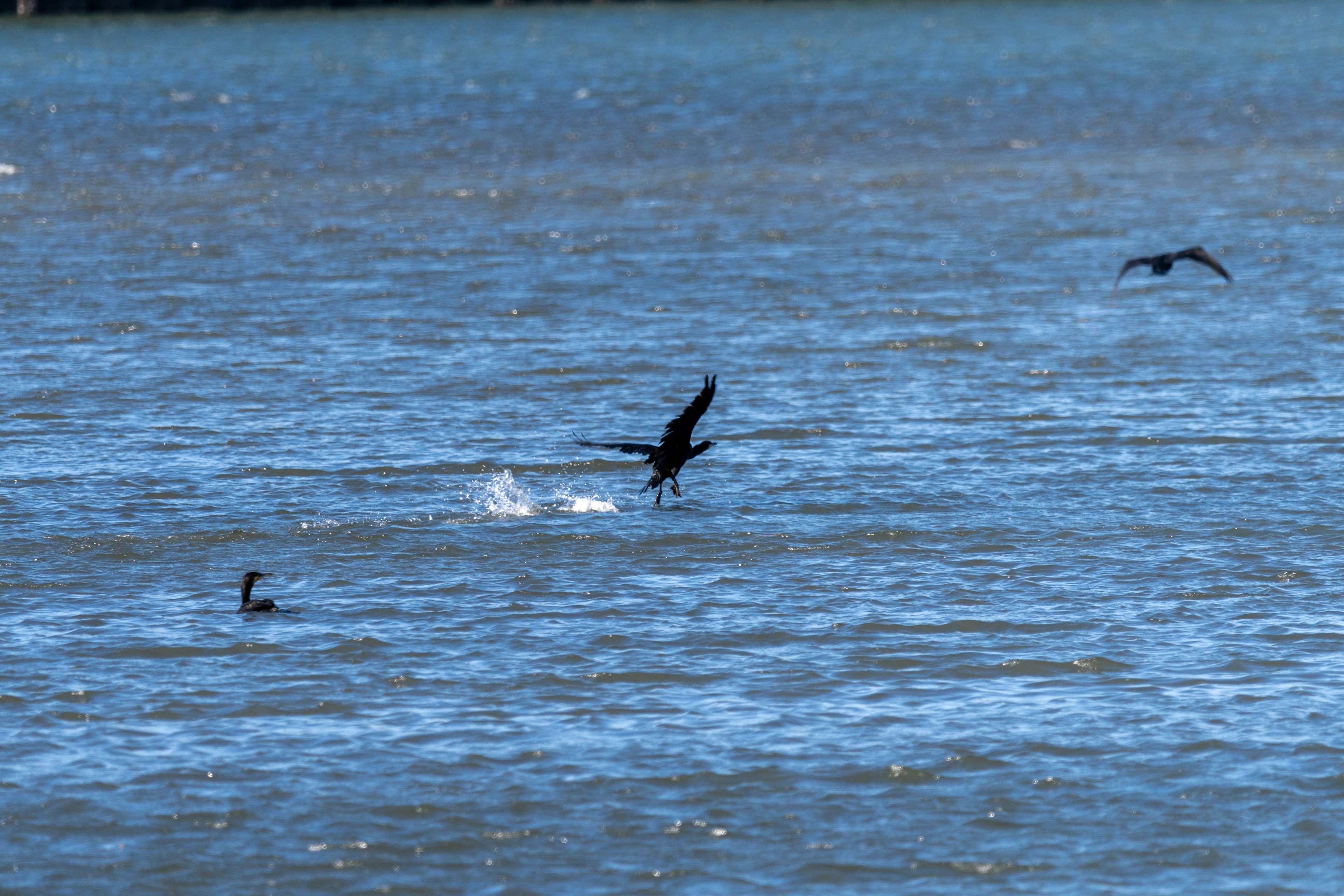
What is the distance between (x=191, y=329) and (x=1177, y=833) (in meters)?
14.8

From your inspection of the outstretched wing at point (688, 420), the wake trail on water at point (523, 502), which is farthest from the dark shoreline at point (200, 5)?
the outstretched wing at point (688, 420)

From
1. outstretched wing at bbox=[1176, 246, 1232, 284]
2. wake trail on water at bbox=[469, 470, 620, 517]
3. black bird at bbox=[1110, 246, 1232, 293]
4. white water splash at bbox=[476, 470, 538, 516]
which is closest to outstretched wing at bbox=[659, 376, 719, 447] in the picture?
wake trail on water at bbox=[469, 470, 620, 517]

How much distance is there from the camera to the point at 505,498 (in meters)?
14.5

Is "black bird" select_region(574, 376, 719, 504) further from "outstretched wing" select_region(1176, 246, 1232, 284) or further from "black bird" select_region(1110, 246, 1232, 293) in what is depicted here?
"outstretched wing" select_region(1176, 246, 1232, 284)

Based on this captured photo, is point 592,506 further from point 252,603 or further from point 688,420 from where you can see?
point 252,603

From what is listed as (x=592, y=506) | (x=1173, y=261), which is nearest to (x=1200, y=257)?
(x=1173, y=261)

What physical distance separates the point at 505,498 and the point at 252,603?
308 centimetres

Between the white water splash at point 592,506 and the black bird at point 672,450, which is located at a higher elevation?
the black bird at point 672,450

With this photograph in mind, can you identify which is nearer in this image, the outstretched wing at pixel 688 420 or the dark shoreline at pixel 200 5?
the outstretched wing at pixel 688 420

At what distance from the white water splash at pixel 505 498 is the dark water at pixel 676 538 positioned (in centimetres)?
5

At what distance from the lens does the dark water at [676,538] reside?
9.05 m

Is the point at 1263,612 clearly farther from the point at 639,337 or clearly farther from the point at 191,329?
the point at 191,329

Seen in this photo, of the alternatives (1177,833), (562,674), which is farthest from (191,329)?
(1177,833)

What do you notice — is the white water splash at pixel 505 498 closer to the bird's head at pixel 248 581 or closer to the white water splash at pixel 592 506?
the white water splash at pixel 592 506
